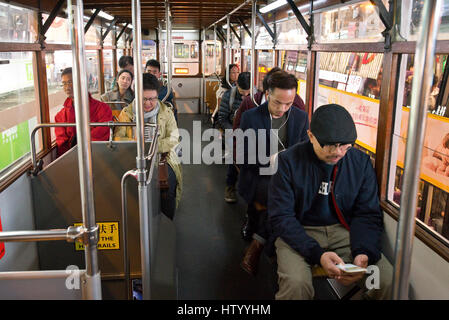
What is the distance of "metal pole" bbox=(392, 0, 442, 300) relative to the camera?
895 millimetres

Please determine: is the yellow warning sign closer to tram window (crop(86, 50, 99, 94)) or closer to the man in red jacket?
the man in red jacket

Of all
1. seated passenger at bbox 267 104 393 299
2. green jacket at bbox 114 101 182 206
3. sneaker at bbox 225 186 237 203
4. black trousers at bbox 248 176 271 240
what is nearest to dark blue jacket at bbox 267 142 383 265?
seated passenger at bbox 267 104 393 299

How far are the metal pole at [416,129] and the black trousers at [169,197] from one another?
2974mm

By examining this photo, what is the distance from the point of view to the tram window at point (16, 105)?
3342 mm

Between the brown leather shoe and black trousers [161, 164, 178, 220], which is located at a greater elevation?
black trousers [161, 164, 178, 220]

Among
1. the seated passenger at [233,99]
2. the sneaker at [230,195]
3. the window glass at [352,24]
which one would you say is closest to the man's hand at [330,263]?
the window glass at [352,24]

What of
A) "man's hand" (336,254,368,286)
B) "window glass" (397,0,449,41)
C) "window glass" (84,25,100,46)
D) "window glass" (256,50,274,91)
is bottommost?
"man's hand" (336,254,368,286)

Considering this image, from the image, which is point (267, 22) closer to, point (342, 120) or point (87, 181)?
point (342, 120)

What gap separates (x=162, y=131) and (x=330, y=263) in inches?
91.0

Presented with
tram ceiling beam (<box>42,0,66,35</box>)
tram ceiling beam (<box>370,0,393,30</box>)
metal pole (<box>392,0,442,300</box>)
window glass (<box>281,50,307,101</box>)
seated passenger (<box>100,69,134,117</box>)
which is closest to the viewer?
metal pole (<box>392,0,442,300</box>)

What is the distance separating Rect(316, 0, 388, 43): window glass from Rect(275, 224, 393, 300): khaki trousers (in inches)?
56.0

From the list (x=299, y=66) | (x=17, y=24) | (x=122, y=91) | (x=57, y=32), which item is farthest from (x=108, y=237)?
(x=299, y=66)
